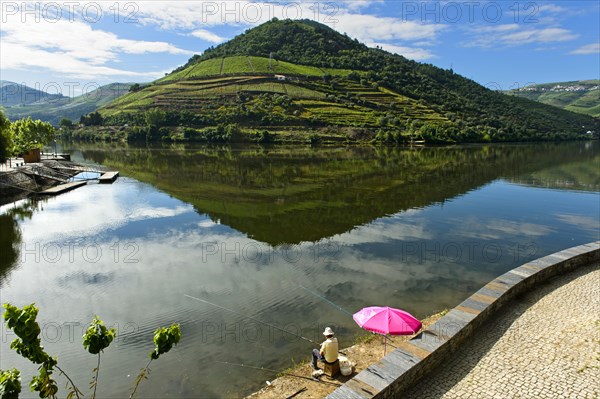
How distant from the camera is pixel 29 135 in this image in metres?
61.6

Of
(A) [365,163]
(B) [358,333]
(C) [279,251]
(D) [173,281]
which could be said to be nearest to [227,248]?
(C) [279,251]

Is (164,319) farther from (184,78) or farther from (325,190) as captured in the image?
(184,78)

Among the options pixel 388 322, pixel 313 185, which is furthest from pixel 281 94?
pixel 388 322

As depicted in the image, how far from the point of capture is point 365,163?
68.9 metres

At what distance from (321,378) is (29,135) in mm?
71573

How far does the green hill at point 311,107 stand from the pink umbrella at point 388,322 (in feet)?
368

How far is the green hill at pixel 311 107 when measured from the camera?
12681 cm

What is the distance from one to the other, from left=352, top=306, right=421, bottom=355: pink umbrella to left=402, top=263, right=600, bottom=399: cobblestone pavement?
137 cm

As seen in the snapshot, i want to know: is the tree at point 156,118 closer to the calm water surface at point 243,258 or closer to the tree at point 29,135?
the tree at point 29,135

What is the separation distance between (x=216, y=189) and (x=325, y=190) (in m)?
12.9

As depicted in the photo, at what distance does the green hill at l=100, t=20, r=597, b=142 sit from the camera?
127 m

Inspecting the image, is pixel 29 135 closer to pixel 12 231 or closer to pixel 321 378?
pixel 12 231

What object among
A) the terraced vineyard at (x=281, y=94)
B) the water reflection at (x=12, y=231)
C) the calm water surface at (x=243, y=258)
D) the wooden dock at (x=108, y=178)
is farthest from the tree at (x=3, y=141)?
the terraced vineyard at (x=281, y=94)

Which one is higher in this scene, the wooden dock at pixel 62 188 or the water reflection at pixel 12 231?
the wooden dock at pixel 62 188
